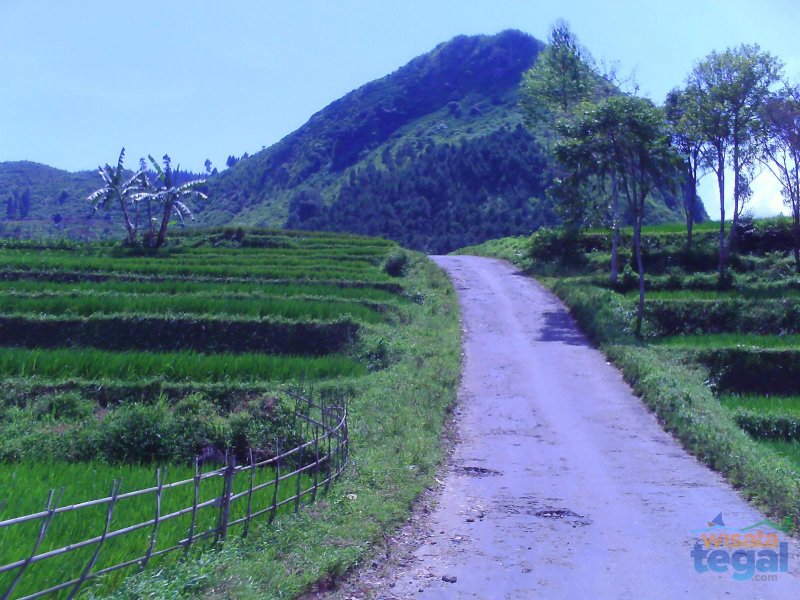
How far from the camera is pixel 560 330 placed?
2242 centimetres

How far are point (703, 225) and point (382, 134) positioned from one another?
7365 cm

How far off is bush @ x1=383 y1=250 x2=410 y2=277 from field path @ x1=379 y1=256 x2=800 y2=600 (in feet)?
40.3

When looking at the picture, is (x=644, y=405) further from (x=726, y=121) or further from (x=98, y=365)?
(x=726, y=121)

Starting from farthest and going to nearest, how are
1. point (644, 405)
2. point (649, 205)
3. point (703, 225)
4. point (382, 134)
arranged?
point (382, 134) < point (649, 205) < point (703, 225) < point (644, 405)

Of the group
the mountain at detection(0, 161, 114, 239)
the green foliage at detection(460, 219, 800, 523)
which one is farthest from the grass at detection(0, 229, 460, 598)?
the mountain at detection(0, 161, 114, 239)

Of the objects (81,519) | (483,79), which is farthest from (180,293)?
(483,79)

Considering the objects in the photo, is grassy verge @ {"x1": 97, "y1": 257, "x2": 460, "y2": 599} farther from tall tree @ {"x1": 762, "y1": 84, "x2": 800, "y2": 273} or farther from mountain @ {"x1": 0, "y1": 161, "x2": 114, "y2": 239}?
mountain @ {"x1": 0, "y1": 161, "x2": 114, "y2": 239}

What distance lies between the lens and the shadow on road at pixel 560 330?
2116 centimetres

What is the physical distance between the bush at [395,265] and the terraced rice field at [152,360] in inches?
25.9

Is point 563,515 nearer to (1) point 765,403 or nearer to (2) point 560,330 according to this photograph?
(1) point 765,403

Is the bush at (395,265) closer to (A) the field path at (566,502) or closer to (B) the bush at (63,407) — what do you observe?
(A) the field path at (566,502)

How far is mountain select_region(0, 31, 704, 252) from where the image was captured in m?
67.4

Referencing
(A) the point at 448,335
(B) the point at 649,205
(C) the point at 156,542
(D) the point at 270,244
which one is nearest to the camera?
(C) the point at 156,542

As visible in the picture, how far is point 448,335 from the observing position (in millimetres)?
20812
